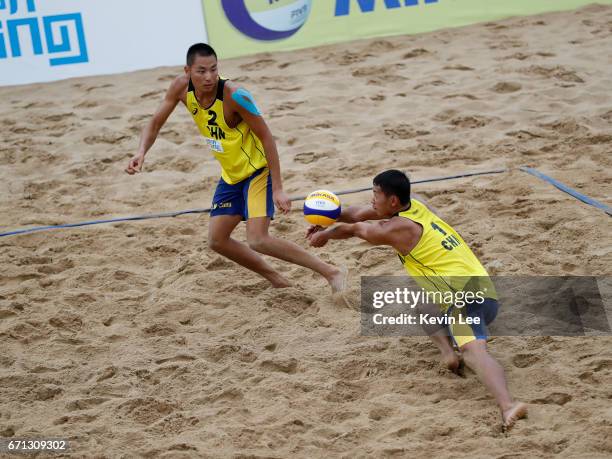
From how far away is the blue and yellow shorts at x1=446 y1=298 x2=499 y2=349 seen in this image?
150 inches

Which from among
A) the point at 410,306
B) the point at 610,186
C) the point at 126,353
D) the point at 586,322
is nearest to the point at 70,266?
the point at 126,353

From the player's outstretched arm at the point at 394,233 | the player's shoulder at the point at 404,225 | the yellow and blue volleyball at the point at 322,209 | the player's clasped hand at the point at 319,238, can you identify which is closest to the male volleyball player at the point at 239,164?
the yellow and blue volleyball at the point at 322,209

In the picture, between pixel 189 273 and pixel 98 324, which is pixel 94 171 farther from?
pixel 98 324

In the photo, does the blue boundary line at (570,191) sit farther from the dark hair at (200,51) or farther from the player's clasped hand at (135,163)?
the player's clasped hand at (135,163)

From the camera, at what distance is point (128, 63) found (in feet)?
29.1

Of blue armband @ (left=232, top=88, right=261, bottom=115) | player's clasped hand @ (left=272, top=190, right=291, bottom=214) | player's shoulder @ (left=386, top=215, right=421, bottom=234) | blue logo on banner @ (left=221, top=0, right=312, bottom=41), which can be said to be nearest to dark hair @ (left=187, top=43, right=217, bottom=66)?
blue armband @ (left=232, top=88, right=261, bottom=115)

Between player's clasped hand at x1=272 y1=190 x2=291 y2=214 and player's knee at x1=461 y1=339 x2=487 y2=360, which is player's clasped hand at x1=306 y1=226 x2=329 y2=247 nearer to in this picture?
player's clasped hand at x1=272 y1=190 x2=291 y2=214

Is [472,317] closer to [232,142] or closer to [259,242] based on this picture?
[259,242]

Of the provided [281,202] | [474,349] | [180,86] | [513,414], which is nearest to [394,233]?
[474,349]

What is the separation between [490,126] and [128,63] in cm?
392

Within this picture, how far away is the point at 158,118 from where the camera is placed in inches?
197

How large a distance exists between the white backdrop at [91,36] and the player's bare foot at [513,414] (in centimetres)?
623

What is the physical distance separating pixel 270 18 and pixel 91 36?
1816 mm

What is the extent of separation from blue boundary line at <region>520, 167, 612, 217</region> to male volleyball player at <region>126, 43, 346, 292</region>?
1691 mm
